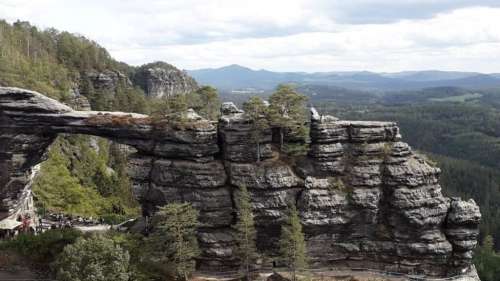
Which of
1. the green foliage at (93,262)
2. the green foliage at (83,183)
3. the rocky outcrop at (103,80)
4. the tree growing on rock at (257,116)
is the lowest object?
the green foliage at (83,183)

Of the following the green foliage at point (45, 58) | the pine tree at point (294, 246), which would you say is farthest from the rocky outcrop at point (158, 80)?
the pine tree at point (294, 246)

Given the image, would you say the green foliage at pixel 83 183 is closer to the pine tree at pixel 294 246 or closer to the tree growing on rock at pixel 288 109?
the tree growing on rock at pixel 288 109

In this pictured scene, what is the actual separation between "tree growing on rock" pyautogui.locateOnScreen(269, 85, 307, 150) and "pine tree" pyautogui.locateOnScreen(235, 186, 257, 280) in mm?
6693

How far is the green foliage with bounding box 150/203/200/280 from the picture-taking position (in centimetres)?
3781

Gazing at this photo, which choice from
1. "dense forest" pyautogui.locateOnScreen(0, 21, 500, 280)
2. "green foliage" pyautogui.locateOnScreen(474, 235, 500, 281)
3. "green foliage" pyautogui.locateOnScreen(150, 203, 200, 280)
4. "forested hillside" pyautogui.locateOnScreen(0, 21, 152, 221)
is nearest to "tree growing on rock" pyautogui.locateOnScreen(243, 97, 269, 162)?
"dense forest" pyautogui.locateOnScreen(0, 21, 500, 280)

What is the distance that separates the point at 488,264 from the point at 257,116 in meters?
54.3

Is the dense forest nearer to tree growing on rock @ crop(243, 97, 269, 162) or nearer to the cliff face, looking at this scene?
the cliff face

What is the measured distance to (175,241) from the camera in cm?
3888

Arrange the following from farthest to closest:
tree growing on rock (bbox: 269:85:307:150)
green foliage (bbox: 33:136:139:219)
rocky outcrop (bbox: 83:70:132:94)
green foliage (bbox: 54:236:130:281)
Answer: rocky outcrop (bbox: 83:70:132:94), green foliage (bbox: 33:136:139:219), tree growing on rock (bbox: 269:85:307:150), green foliage (bbox: 54:236:130:281)

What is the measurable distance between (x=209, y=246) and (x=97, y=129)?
47.7 feet

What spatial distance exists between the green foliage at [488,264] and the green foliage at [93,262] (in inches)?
2380

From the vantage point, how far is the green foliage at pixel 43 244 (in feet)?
134

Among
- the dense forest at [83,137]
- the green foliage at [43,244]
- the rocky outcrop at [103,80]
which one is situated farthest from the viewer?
the rocky outcrop at [103,80]

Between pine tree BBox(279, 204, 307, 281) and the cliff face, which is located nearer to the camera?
pine tree BBox(279, 204, 307, 281)
